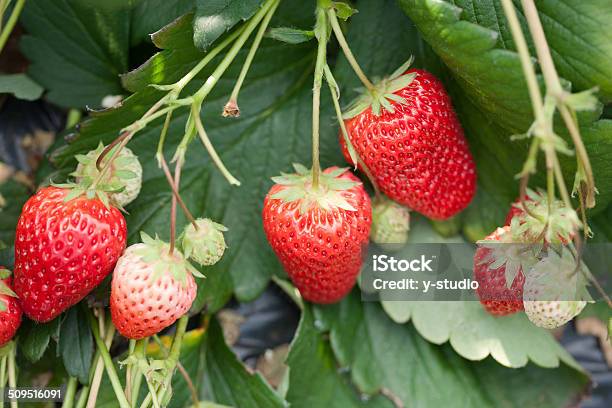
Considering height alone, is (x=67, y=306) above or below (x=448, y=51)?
below

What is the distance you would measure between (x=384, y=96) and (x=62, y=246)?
45cm

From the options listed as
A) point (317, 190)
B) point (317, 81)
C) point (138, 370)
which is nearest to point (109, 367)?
point (138, 370)

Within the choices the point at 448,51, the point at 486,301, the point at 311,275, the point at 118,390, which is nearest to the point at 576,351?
the point at 486,301

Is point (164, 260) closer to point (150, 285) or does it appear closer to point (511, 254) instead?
point (150, 285)

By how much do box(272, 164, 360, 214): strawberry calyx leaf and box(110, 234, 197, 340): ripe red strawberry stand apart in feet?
0.52

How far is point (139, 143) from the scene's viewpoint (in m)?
1.09

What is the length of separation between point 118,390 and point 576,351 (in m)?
0.88

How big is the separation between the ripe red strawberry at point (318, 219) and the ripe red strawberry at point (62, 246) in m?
0.20

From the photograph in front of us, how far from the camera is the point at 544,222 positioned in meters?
0.85

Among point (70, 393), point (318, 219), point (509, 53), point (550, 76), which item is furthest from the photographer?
point (70, 393)

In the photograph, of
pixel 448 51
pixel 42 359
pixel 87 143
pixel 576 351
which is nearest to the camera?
pixel 448 51

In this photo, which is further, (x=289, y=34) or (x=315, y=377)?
(x=315, y=377)

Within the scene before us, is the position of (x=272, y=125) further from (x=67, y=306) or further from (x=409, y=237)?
(x=67, y=306)

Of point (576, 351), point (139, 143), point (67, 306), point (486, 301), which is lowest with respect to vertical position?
point (576, 351)
